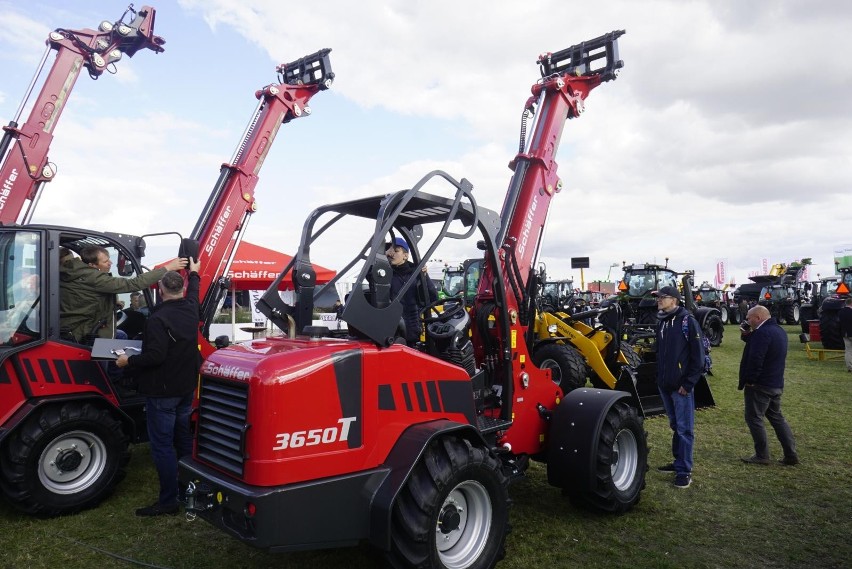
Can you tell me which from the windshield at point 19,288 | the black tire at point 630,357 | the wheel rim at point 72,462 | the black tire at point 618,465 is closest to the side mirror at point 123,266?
the windshield at point 19,288

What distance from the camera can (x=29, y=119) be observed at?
781 cm

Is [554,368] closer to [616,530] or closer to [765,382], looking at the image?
[765,382]

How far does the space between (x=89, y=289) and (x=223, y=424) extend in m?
2.69

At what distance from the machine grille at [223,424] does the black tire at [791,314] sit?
85.6 ft

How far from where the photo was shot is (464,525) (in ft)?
11.4

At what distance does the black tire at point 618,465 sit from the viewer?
4324 mm

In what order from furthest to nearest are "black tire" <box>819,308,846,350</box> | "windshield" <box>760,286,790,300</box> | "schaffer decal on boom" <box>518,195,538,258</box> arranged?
"windshield" <box>760,286,790,300</box> < "black tire" <box>819,308,846,350</box> < "schaffer decal on boom" <box>518,195,538,258</box>

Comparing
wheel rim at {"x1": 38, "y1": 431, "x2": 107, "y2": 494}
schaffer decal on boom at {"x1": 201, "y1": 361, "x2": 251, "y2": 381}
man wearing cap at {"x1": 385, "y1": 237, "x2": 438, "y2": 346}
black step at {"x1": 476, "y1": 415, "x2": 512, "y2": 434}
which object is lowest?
wheel rim at {"x1": 38, "y1": 431, "x2": 107, "y2": 494}

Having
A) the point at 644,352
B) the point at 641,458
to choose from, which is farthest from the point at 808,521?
the point at 644,352

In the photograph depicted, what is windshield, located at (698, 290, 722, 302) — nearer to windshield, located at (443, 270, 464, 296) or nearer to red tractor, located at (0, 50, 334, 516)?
windshield, located at (443, 270, 464, 296)

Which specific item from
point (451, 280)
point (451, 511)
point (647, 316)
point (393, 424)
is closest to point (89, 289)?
point (393, 424)

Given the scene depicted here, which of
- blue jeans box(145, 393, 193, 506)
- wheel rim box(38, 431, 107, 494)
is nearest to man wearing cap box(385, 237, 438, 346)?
blue jeans box(145, 393, 193, 506)

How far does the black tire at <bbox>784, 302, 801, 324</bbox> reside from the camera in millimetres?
23844

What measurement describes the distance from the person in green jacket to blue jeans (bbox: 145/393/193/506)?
109 centimetres
